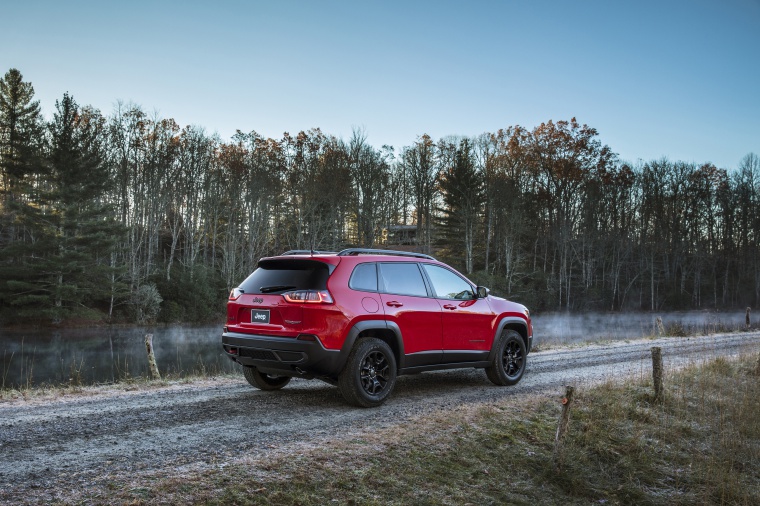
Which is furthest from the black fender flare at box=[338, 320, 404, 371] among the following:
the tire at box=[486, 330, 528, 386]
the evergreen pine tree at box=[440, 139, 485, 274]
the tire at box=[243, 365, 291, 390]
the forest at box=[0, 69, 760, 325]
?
the evergreen pine tree at box=[440, 139, 485, 274]

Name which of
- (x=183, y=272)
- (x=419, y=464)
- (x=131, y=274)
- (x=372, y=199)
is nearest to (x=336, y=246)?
(x=372, y=199)

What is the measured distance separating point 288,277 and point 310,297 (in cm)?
51

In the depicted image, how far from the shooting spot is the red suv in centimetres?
686

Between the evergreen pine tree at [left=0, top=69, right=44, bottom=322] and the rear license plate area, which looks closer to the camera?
the rear license plate area

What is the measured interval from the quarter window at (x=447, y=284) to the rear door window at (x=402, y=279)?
24 centimetres

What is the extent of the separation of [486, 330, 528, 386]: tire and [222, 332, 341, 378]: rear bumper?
123 inches

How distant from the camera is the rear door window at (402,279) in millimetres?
7703

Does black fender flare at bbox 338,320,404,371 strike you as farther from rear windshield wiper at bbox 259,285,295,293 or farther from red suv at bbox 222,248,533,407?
rear windshield wiper at bbox 259,285,295,293

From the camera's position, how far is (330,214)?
4191 cm

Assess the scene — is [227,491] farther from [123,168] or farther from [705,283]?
[705,283]

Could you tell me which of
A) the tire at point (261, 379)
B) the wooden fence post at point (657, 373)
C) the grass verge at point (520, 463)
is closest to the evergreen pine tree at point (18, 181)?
the tire at point (261, 379)

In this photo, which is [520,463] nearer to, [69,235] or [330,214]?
[69,235]

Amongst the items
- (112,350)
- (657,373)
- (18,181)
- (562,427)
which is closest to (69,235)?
(18,181)

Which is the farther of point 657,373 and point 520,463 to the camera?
point 657,373
